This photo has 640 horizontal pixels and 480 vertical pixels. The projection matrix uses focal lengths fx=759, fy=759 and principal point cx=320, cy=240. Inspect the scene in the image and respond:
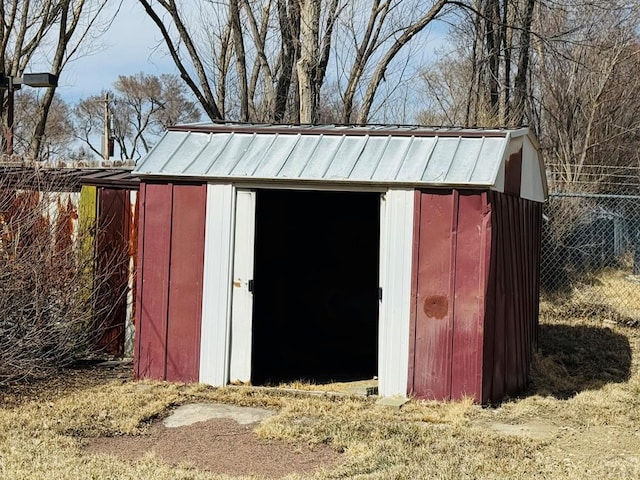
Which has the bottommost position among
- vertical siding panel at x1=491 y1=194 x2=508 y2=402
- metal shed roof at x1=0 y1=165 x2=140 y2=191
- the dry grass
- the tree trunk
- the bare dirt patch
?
the bare dirt patch

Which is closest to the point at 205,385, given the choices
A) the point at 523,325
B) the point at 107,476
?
the point at 107,476

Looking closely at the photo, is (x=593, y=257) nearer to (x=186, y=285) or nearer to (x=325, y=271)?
(x=325, y=271)

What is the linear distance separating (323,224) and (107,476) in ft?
21.8

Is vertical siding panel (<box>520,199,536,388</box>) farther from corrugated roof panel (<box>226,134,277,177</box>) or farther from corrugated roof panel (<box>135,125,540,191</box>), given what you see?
corrugated roof panel (<box>226,134,277,177</box>)

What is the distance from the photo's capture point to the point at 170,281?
7258 millimetres

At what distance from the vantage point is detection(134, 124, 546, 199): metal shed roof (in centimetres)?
678

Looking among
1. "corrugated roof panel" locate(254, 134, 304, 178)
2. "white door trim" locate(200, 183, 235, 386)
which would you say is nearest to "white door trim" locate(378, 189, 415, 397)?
"corrugated roof panel" locate(254, 134, 304, 178)

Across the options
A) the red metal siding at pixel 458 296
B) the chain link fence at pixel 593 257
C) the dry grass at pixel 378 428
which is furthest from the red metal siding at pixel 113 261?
the chain link fence at pixel 593 257

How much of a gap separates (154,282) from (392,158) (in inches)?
101

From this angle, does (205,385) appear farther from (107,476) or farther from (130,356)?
(107,476)

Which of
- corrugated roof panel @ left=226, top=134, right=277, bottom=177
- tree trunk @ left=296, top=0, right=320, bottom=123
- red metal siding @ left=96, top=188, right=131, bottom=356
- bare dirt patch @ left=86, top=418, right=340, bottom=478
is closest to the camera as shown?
bare dirt patch @ left=86, top=418, right=340, bottom=478

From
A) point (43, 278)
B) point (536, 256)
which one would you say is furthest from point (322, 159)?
point (536, 256)

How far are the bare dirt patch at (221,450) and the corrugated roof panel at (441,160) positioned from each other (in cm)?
260

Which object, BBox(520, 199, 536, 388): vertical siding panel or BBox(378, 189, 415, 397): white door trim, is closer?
BBox(378, 189, 415, 397): white door trim
